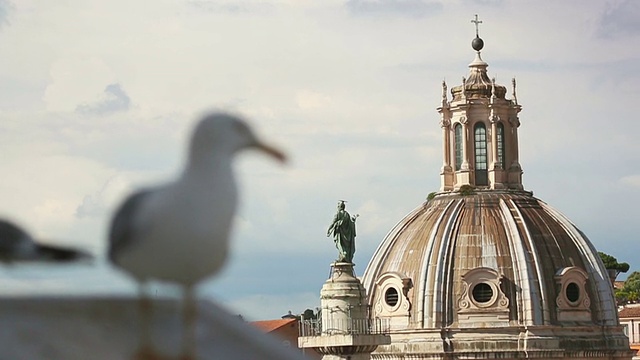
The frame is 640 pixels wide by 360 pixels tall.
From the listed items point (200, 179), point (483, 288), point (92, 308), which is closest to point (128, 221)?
point (200, 179)

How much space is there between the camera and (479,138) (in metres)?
85.1

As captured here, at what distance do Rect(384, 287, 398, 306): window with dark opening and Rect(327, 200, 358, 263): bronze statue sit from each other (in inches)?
434

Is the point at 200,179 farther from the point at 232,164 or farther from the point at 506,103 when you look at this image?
the point at 506,103

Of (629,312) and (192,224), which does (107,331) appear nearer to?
(192,224)

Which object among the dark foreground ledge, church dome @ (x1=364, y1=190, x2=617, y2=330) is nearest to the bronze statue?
church dome @ (x1=364, y1=190, x2=617, y2=330)

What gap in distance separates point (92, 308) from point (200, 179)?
36.6 inches

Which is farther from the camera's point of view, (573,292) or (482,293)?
(573,292)

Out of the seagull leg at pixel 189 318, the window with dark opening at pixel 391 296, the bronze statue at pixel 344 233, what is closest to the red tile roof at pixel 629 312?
the window with dark opening at pixel 391 296

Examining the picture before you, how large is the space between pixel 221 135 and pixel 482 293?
3008 inches

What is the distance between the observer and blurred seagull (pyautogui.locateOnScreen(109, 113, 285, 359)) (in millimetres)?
5582

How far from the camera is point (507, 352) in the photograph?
8144 centimetres

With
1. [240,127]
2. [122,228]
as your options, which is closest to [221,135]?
[240,127]

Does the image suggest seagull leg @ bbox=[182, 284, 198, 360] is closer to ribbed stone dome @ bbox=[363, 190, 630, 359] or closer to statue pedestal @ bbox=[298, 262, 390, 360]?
statue pedestal @ bbox=[298, 262, 390, 360]

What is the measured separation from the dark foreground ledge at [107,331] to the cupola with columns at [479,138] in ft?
254
